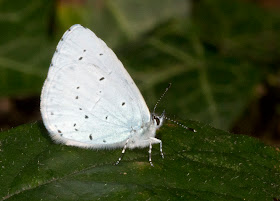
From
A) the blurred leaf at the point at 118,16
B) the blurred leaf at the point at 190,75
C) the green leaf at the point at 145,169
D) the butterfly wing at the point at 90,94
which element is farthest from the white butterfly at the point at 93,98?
the blurred leaf at the point at 118,16

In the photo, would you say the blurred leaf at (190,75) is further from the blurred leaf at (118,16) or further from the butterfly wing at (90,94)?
the butterfly wing at (90,94)

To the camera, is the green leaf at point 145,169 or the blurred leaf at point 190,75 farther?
the blurred leaf at point 190,75

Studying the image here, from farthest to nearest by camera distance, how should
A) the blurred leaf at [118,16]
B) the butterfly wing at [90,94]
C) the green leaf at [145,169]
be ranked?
the blurred leaf at [118,16] → the butterfly wing at [90,94] → the green leaf at [145,169]

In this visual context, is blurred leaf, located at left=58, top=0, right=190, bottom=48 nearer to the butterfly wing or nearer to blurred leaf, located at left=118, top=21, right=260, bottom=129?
blurred leaf, located at left=118, top=21, right=260, bottom=129

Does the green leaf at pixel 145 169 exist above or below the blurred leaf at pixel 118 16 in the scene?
below

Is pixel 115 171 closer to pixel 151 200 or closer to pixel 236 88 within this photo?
pixel 151 200
